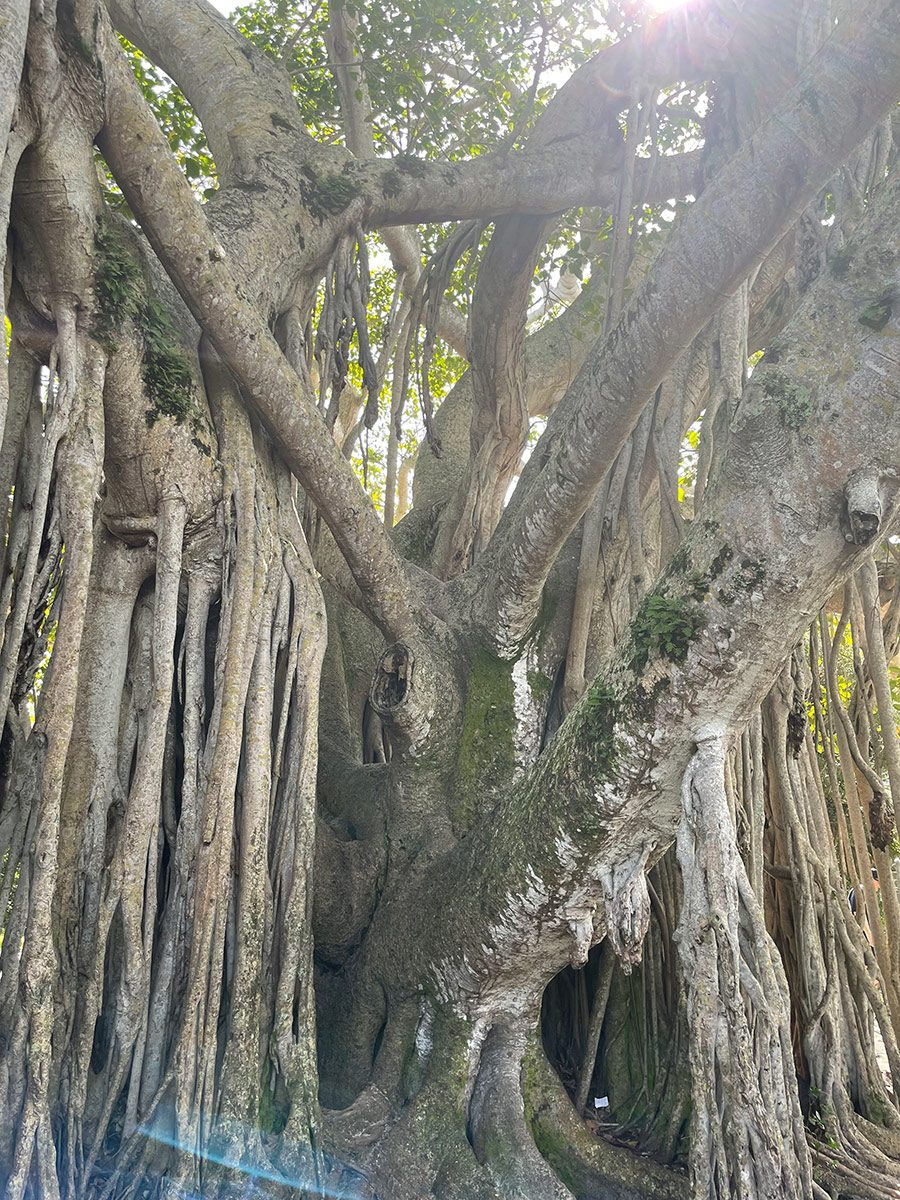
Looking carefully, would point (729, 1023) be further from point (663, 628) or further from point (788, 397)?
point (788, 397)

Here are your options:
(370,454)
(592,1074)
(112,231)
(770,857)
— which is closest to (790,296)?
(770,857)

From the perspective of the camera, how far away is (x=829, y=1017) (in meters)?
2.83

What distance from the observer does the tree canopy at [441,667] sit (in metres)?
1.88

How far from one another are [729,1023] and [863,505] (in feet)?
3.69

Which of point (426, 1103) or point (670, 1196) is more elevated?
point (426, 1103)

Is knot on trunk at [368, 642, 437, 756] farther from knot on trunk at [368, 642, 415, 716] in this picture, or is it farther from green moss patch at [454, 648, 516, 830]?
green moss patch at [454, 648, 516, 830]

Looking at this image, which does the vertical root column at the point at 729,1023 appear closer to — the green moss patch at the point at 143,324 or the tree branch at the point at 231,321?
the tree branch at the point at 231,321

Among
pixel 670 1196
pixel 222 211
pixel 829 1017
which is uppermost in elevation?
pixel 222 211

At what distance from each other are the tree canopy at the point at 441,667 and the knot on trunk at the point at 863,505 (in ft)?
0.04

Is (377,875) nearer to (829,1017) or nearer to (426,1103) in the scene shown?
(426,1103)

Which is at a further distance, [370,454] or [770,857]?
[370,454]

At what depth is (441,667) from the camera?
10.0 ft

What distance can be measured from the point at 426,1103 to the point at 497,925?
62 centimetres

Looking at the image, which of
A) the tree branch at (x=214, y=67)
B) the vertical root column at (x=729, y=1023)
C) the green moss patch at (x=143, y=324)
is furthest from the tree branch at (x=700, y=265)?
the tree branch at (x=214, y=67)
